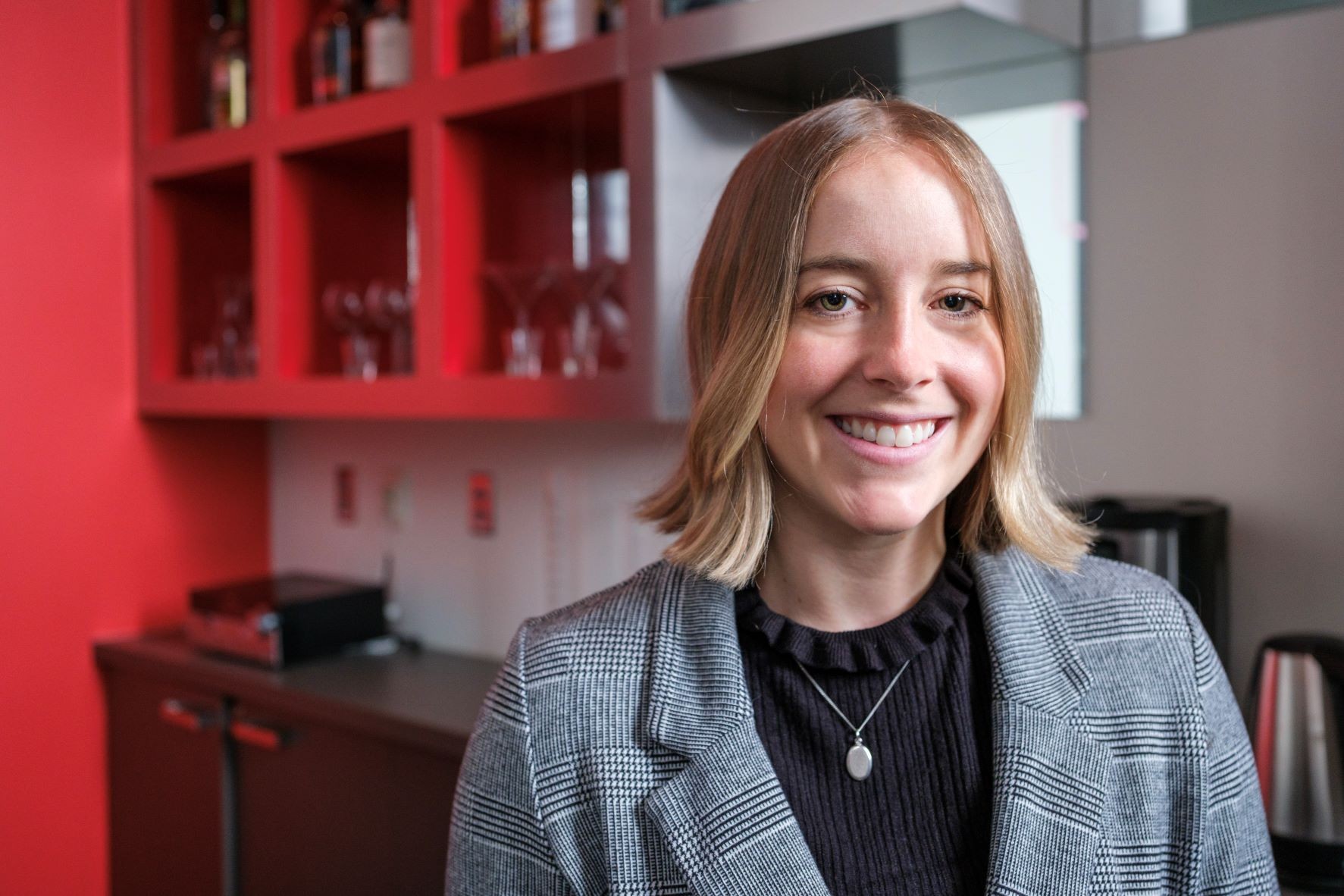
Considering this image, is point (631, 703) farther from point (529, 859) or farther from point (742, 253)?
point (742, 253)

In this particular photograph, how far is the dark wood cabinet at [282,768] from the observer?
199 centimetres

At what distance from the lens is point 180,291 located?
2.70 meters

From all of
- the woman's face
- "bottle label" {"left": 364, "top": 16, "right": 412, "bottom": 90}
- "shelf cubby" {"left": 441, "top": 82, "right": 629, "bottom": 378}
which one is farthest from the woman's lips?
"bottle label" {"left": 364, "top": 16, "right": 412, "bottom": 90}

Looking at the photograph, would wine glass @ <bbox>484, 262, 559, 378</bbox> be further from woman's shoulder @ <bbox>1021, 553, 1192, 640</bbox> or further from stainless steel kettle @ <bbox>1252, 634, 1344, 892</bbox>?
stainless steel kettle @ <bbox>1252, 634, 1344, 892</bbox>

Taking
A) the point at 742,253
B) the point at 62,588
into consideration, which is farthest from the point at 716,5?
the point at 62,588

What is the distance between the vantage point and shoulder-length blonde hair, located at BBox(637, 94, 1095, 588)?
100 cm

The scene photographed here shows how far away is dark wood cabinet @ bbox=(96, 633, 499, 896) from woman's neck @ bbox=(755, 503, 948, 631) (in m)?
0.94

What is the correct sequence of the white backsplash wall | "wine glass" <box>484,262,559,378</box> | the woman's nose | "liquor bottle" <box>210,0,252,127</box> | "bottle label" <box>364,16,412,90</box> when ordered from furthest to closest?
"liquor bottle" <box>210,0,252,127</box>, the white backsplash wall, "bottle label" <box>364,16,412,90</box>, "wine glass" <box>484,262,559,378</box>, the woman's nose

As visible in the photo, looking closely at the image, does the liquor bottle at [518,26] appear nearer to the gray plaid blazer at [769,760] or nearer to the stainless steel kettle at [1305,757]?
the gray plaid blazer at [769,760]

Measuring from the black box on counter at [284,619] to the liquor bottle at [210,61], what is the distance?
1039mm

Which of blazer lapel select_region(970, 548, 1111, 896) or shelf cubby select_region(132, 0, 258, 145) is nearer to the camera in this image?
blazer lapel select_region(970, 548, 1111, 896)

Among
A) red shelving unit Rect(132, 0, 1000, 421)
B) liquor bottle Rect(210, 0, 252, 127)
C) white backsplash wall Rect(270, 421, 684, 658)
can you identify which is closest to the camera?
red shelving unit Rect(132, 0, 1000, 421)

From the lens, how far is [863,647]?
3.50ft

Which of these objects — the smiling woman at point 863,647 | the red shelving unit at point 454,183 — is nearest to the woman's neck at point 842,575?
the smiling woman at point 863,647
